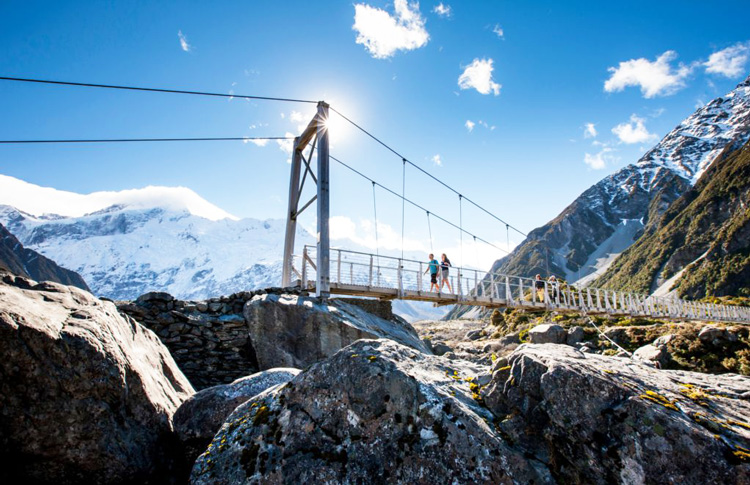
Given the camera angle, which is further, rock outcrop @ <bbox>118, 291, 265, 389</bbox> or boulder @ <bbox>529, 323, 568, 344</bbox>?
boulder @ <bbox>529, 323, 568, 344</bbox>

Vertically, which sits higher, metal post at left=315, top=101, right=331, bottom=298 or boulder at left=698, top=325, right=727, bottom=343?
metal post at left=315, top=101, right=331, bottom=298

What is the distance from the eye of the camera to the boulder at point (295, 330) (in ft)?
31.6

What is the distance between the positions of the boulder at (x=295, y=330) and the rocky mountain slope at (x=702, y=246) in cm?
9040

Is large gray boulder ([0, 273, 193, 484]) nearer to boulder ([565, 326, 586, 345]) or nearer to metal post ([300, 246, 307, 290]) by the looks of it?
metal post ([300, 246, 307, 290])

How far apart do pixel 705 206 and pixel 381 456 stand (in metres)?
141

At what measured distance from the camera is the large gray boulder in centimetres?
364

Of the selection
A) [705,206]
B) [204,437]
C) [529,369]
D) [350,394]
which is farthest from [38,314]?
[705,206]

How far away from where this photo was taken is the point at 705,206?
351 ft

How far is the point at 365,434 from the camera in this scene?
3.09m

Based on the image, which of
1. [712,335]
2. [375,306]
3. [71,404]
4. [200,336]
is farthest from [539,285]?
[71,404]

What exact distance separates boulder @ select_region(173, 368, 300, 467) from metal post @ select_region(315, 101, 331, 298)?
646 cm

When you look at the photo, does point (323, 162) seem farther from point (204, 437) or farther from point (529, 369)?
point (529, 369)

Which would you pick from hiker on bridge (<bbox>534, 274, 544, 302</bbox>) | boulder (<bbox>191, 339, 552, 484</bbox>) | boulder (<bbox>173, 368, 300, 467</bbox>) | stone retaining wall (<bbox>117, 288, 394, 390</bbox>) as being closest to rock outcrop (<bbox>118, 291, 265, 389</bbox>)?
stone retaining wall (<bbox>117, 288, 394, 390</bbox>)

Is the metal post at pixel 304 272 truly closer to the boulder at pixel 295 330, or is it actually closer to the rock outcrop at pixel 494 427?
the boulder at pixel 295 330
